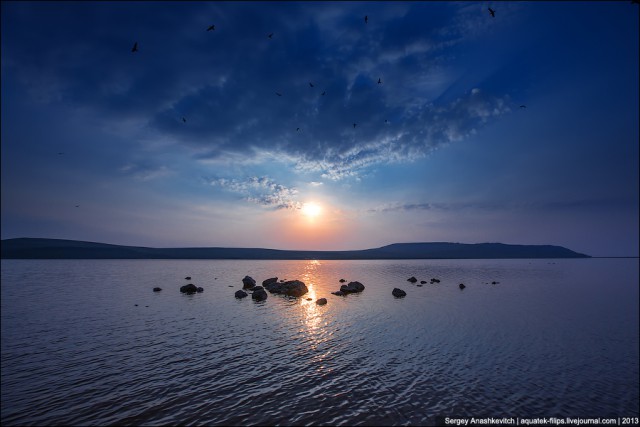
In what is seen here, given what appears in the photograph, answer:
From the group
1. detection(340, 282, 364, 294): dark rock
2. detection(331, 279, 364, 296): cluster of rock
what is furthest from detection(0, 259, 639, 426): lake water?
detection(340, 282, 364, 294): dark rock

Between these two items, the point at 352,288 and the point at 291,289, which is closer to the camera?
the point at 291,289

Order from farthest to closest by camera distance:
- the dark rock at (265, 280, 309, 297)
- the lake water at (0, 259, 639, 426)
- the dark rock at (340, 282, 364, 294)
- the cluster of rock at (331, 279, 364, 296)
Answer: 1. the dark rock at (340, 282, 364, 294)
2. the cluster of rock at (331, 279, 364, 296)
3. the dark rock at (265, 280, 309, 297)
4. the lake water at (0, 259, 639, 426)

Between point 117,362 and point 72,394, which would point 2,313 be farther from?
point 72,394

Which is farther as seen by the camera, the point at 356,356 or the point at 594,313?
the point at 594,313

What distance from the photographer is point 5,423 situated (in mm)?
12828

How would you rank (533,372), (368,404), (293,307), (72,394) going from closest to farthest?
(368,404)
(72,394)
(533,372)
(293,307)

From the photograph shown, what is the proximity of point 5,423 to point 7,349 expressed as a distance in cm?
1509

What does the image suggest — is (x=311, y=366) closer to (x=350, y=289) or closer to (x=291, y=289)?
(x=291, y=289)

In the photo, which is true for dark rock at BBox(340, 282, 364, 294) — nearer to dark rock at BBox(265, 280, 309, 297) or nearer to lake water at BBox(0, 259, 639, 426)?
dark rock at BBox(265, 280, 309, 297)

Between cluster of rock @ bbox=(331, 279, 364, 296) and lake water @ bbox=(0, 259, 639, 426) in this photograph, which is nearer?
lake water @ bbox=(0, 259, 639, 426)

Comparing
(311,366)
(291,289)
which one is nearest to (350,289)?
(291,289)

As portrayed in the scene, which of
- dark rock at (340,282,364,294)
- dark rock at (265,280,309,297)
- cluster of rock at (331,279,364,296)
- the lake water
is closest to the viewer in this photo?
the lake water

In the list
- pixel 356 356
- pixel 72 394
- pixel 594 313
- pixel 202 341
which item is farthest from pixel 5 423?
pixel 594 313

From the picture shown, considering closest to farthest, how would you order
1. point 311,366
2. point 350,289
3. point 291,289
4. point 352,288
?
point 311,366 → point 291,289 → point 350,289 → point 352,288
